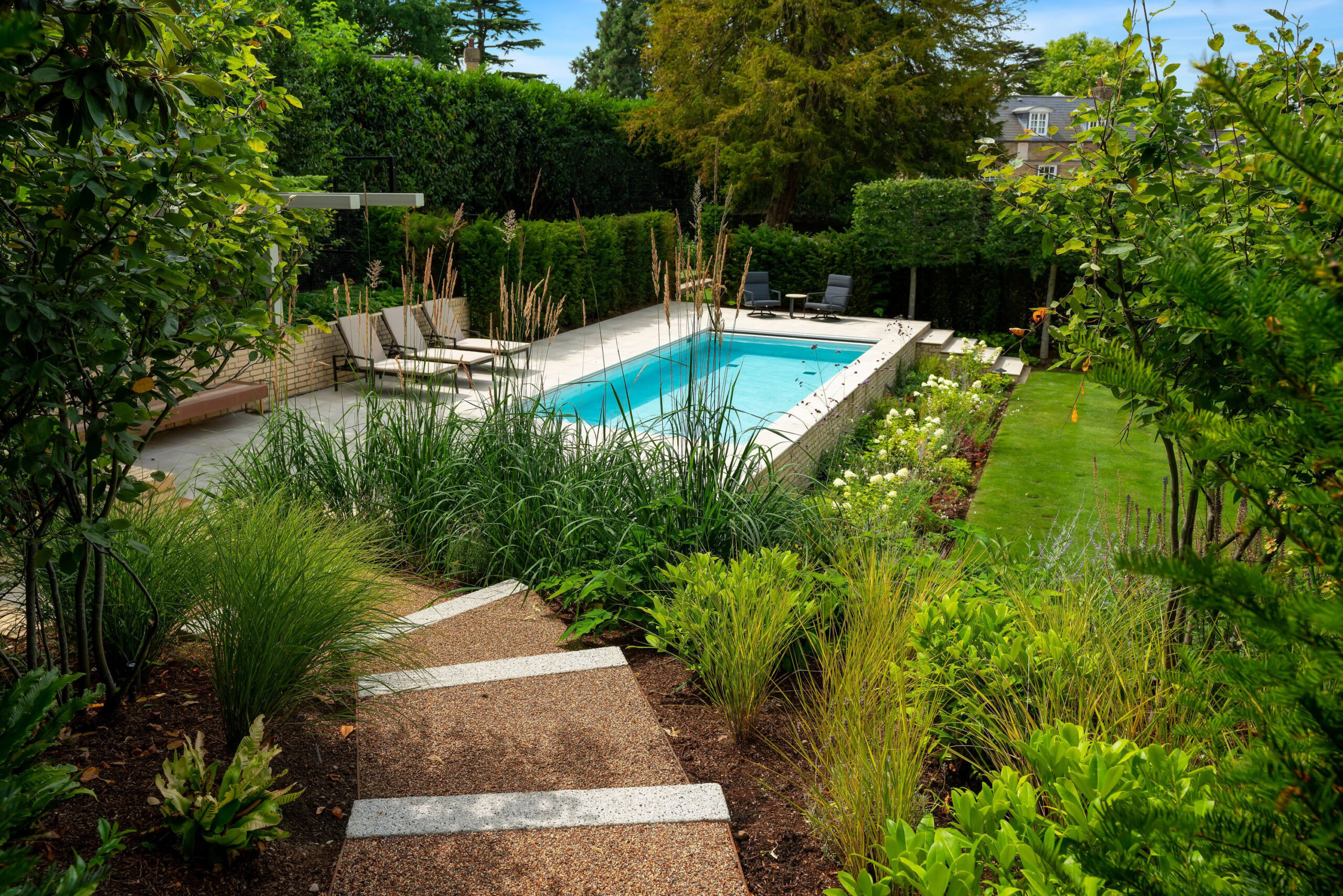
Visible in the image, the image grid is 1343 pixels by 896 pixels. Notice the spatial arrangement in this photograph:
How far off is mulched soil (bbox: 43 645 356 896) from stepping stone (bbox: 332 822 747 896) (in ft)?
0.41

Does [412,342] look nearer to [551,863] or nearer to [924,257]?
[551,863]

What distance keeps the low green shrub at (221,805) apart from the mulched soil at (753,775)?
46.6 inches

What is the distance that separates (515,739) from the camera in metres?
2.84

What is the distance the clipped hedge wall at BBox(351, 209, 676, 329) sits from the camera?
1133 centimetres

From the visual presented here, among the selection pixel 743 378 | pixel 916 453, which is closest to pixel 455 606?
pixel 916 453

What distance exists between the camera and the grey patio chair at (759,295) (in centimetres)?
1575

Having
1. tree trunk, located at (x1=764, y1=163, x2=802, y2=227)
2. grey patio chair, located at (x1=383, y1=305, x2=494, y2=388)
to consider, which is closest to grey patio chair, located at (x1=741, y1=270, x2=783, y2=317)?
tree trunk, located at (x1=764, y1=163, x2=802, y2=227)

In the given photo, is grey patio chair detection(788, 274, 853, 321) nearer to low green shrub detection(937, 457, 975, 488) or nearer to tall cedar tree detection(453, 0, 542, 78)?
low green shrub detection(937, 457, 975, 488)

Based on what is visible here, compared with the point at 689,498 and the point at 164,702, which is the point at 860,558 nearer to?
the point at 689,498

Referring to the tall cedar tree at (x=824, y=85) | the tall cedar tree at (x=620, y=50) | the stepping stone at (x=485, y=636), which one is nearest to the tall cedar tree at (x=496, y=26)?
the tall cedar tree at (x=620, y=50)

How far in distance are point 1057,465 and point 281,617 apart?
7.46m

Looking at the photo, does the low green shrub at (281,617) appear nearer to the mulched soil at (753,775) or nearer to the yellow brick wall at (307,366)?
the mulched soil at (753,775)

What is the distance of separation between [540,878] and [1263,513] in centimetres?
188

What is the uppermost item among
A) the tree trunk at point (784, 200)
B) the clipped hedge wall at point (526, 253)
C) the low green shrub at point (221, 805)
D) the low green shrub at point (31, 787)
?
the tree trunk at point (784, 200)
